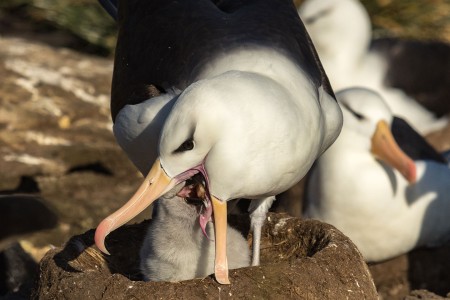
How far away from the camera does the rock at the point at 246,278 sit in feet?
13.3

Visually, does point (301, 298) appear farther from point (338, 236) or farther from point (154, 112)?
point (154, 112)

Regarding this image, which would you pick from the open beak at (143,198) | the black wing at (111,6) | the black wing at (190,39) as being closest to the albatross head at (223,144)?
the open beak at (143,198)

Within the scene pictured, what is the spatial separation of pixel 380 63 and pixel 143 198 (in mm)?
5697

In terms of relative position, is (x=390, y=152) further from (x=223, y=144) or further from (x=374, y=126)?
(x=223, y=144)

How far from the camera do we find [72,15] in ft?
34.3

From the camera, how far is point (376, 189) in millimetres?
6723

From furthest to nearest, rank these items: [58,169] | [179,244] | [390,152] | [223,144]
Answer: [58,169]
[390,152]
[179,244]
[223,144]

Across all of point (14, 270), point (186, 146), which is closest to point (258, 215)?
point (186, 146)

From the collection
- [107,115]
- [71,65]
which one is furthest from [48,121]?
[71,65]

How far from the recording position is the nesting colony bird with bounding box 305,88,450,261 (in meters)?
6.69

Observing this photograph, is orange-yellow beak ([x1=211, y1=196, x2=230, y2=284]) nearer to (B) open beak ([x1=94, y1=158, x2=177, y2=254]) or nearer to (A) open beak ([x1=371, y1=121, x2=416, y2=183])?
(B) open beak ([x1=94, y1=158, x2=177, y2=254])

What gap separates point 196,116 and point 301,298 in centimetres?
77

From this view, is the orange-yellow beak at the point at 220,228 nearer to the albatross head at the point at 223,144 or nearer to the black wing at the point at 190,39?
the albatross head at the point at 223,144

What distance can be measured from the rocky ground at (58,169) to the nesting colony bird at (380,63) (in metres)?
1.96
